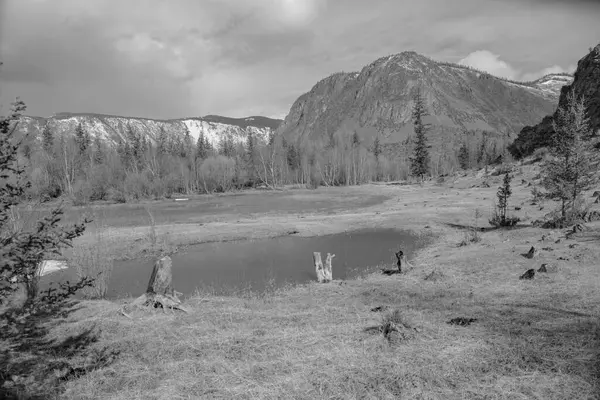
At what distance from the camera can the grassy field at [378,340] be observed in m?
7.10

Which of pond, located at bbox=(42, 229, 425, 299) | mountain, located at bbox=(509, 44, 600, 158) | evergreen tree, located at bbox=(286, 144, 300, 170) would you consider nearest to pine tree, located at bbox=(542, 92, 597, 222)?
pond, located at bbox=(42, 229, 425, 299)

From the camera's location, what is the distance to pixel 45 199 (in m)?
7.53

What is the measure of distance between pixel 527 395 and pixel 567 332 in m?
3.20

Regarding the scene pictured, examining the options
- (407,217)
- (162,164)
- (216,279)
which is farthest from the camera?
(162,164)

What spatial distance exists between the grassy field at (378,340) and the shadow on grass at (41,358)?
1.30 ft

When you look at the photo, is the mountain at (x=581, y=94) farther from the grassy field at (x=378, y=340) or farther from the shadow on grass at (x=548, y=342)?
the shadow on grass at (x=548, y=342)

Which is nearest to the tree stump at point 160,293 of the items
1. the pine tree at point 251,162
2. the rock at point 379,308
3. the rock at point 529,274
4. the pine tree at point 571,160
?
the rock at point 379,308

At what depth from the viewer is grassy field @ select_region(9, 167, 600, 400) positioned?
7098mm

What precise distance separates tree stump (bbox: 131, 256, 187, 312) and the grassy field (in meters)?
0.58

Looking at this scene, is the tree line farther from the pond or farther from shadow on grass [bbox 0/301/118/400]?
shadow on grass [bbox 0/301/118/400]

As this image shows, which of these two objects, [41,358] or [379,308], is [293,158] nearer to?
[379,308]

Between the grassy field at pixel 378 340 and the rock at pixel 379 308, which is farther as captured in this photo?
the rock at pixel 379 308

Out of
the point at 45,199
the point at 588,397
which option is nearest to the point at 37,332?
the point at 45,199

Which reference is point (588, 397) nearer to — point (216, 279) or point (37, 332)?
point (37, 332)
